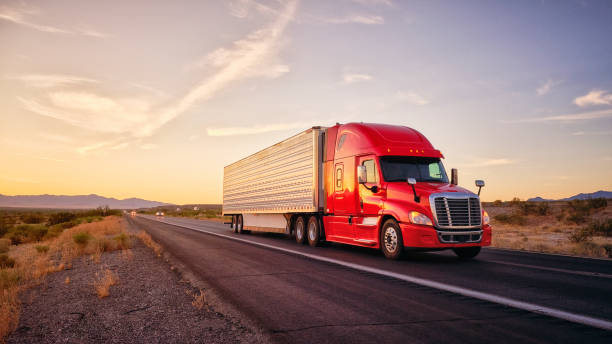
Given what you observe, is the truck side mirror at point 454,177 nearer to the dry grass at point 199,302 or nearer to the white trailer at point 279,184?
the white trailer at point 279,184

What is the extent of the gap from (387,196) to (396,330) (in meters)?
6.73

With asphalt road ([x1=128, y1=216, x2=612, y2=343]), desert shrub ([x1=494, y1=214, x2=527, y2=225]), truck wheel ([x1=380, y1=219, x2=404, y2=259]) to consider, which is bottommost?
asphalt road ([x1=128, y1=216, x2=612, y2=343])

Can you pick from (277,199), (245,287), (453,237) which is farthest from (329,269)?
(277,199)

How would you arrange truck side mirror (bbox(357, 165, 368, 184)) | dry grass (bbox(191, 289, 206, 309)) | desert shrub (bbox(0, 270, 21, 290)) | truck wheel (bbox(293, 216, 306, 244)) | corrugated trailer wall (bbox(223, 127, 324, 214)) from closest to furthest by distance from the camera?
dry grass (bbox(191, 289, 206, 309)), desert shrub (bbox(0, 270, 21, 290)), truck side mirror (bbox(357, 165, 368, 184)), corrugated trailer wall (bbox(223, 127, 324, 214)), truck wheel (bbox(293, 216, 306, 244))

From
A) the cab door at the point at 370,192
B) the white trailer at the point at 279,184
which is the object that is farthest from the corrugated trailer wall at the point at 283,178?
the cab door at the point at 370,192

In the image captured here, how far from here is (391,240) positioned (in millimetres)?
10797

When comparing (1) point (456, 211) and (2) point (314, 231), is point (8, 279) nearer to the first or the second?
(2) point (314, 231)

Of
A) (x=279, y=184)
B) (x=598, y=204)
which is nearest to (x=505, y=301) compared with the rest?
(x=279, y=184)

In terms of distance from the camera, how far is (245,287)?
24.0ft

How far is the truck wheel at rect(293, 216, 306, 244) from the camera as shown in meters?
16.0

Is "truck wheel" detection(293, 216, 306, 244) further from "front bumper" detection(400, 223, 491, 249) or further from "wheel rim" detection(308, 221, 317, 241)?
"front bumper" detection(400, 223, 491, 249)

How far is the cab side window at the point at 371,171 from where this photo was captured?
38.6 ft

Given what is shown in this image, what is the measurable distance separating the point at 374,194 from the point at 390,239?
1391mm

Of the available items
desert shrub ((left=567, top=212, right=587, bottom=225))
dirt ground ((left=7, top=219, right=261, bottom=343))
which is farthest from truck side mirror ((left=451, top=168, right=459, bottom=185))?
desert shrub ((left=567, top=212, right=587, bottom=225))
